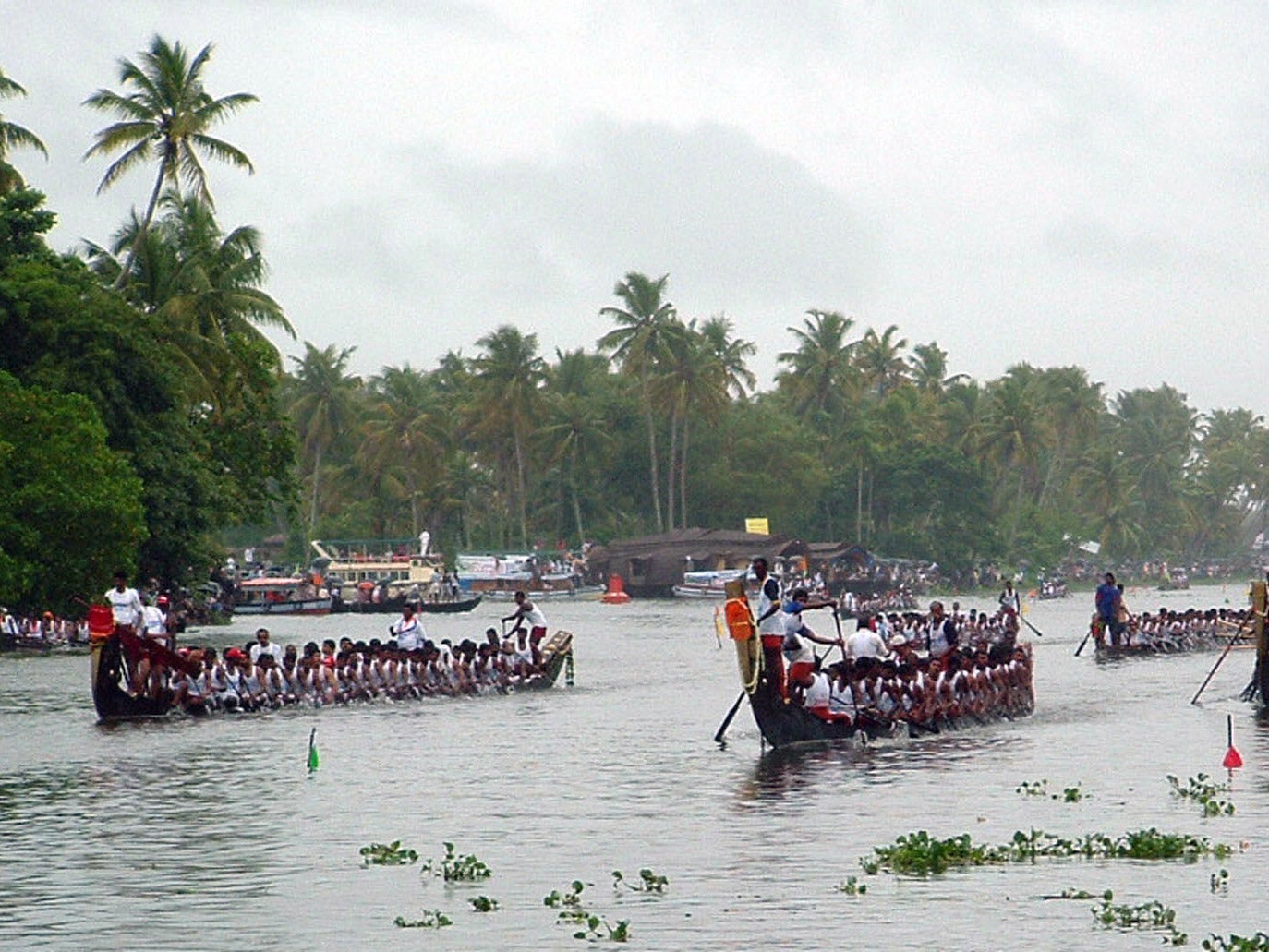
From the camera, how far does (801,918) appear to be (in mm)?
16656

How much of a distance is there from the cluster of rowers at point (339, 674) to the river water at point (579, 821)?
1.80 ft

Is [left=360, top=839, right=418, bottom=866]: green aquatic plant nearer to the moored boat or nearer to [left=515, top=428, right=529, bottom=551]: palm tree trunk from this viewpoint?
the moored boat

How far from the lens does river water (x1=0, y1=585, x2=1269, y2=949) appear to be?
16453mm

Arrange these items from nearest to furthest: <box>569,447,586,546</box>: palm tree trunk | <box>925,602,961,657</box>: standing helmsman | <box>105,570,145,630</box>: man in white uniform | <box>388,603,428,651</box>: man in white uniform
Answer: <box>105,570,145,630</box>: man in white uniform, <box>925,602,961,657</box>: standing helmsman, <box>388,603,428,651</box>: man in white uniform, <box>569,447,586,546</box>: palm tree trunk

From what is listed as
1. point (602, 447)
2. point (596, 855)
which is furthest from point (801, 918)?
point (602, 447)

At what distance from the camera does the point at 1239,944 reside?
1453cm

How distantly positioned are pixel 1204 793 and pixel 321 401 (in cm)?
9395

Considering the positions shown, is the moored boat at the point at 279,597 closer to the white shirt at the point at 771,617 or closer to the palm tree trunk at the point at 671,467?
the palm tree trunk at the point at 671,467

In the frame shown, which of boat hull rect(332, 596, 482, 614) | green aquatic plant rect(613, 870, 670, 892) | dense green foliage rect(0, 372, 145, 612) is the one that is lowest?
green aquatic plant rect(613, 870, 670, 892)

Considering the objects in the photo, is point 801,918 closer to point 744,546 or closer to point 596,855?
point 596,855

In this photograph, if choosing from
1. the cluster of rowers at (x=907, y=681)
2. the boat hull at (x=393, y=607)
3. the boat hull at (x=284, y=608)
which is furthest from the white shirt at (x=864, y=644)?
the boat hull at (x=393, y=607)

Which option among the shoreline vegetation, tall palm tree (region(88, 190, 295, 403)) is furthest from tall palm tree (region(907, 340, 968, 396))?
tall palm tree (region(88, 190, 295, 403))

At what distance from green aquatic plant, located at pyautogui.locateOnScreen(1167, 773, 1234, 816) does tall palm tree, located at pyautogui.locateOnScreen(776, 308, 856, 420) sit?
102226mm

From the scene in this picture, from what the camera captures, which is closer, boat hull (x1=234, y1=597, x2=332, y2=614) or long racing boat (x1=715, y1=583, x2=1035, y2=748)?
long racing boat (x1=715, y1=583, x2=1035, y2=748)
